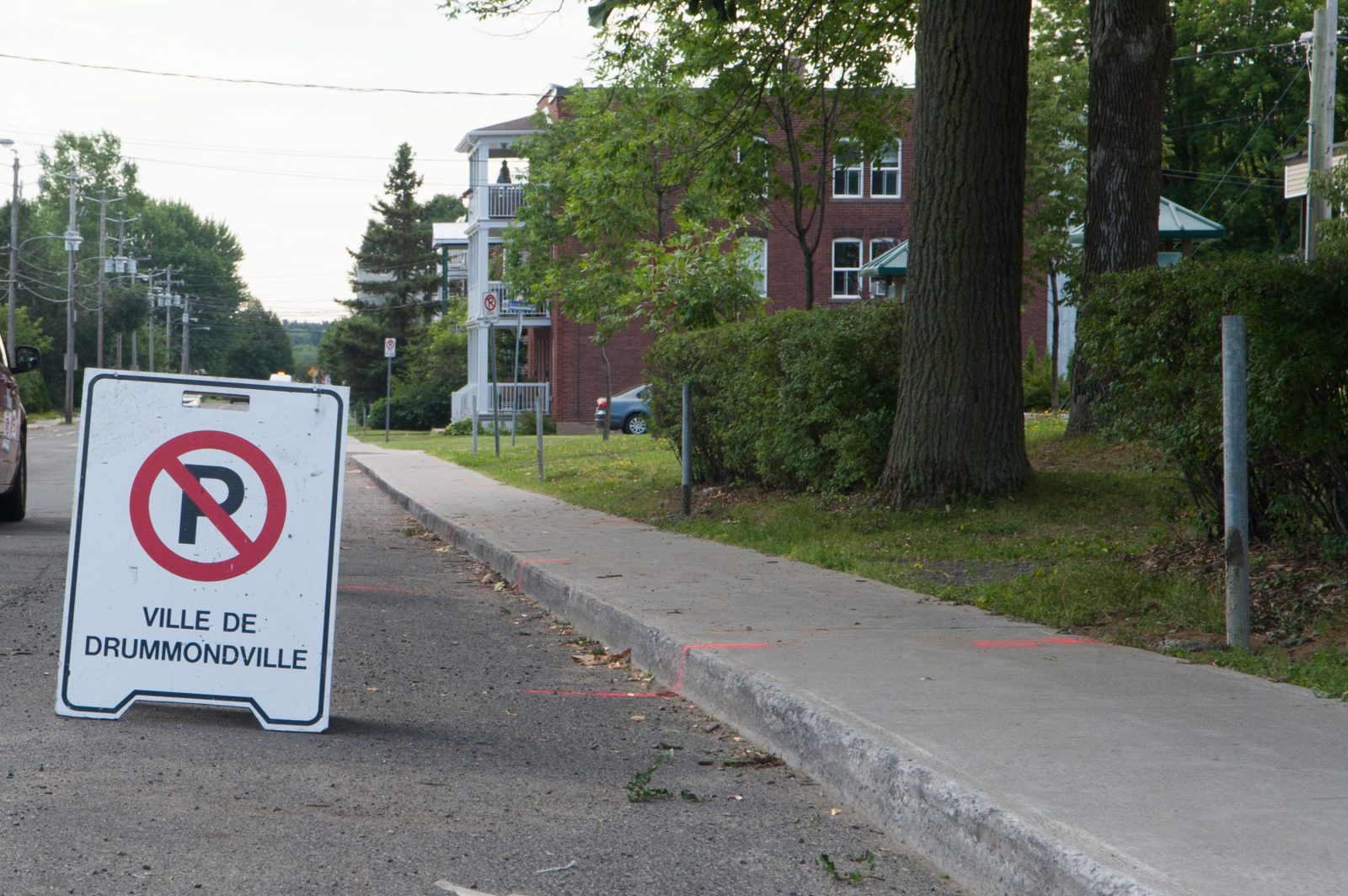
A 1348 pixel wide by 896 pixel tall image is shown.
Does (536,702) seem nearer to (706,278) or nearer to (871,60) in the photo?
(871,60)

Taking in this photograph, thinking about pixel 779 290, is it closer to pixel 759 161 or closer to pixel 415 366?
pixel 759 161

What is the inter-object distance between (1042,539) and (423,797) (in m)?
6.56

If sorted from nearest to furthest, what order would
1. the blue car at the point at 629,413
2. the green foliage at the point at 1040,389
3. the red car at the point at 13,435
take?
the red car at the point at 13,435
the green foliage at the point at 1040,389
the blue car at the point at 629,413

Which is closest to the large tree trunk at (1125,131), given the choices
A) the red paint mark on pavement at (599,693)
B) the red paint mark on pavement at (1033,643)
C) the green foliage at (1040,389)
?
the red paint mark on pavement at (1033,643)

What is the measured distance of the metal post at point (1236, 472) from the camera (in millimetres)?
6160

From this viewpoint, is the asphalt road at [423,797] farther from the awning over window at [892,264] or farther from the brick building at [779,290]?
the brick building at [779,290]

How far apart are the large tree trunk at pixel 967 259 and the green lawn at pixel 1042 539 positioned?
1.22 ft

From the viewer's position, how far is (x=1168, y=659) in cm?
630

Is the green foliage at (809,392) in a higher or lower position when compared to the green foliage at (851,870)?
higher

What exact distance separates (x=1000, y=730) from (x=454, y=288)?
81.5 metres

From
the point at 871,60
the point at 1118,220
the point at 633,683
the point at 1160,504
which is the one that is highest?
the point at 871,60

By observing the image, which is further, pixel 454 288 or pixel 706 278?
pixel 454 288

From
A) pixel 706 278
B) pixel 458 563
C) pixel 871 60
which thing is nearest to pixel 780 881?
pixel 458 563

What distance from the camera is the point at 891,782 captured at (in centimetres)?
438
